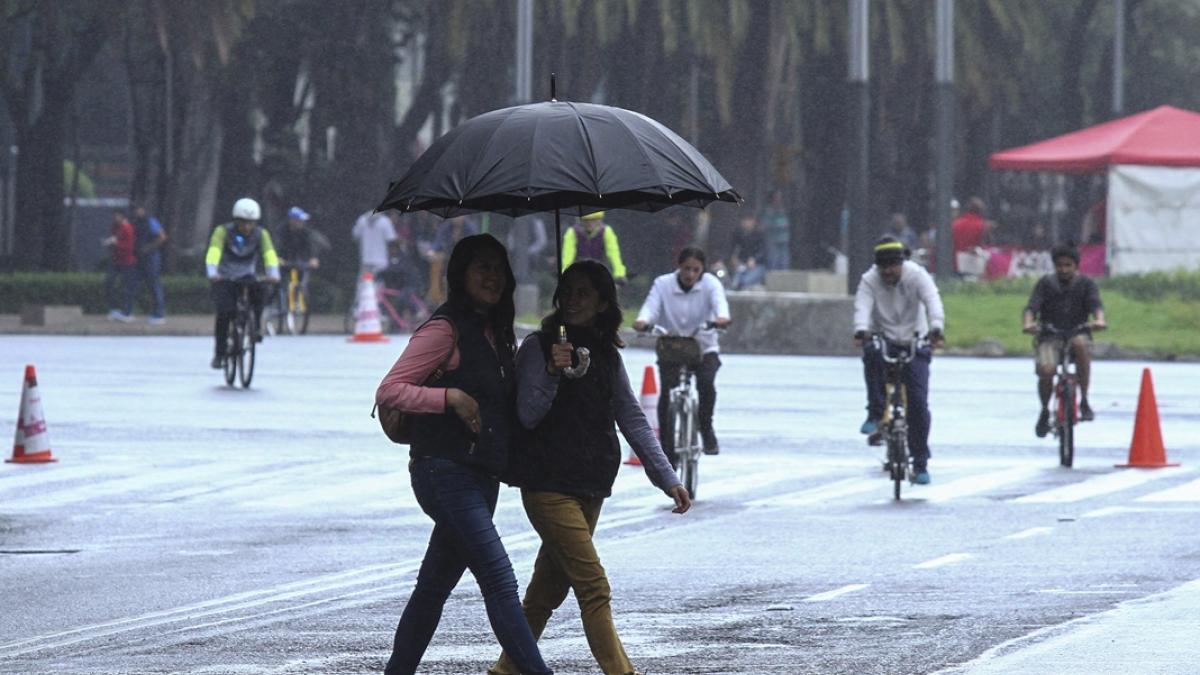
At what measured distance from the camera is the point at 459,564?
25.9 ft

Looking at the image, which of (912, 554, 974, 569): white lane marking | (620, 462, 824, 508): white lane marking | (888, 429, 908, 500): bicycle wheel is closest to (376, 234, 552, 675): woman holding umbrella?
(912, 554, 974, 569): white lane marking

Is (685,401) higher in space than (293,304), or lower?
higher

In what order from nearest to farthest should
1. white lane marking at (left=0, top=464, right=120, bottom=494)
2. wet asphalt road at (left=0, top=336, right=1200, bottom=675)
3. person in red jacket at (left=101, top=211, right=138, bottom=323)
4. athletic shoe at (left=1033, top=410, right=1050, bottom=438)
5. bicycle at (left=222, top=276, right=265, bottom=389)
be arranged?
wet asphalt road at (left=0, top=336, right=1200, bottom=675) < white lane marking at (left=0, top=464, right=120, bottom=494) < athletic shoe at (left=1033, top=410, right=1050, bottom=438) < bicycle at (left=222, top=276, right=265, bottom=389) < person in red jacket at (left=101, top=211, right=138, bottom=323)

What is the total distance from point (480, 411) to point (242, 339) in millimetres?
16216

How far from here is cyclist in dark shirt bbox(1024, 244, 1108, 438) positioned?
1834 centimetres

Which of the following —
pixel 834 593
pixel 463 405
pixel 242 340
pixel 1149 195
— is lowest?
pixel 834 593

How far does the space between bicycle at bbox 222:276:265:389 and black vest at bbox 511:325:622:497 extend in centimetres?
1588

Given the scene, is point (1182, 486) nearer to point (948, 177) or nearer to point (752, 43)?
point (948, 177)

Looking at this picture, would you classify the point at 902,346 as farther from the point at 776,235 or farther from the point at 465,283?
the point at 776,235

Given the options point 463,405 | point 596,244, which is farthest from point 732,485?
point 463,405

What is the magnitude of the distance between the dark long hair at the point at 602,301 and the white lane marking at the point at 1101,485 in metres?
7.71

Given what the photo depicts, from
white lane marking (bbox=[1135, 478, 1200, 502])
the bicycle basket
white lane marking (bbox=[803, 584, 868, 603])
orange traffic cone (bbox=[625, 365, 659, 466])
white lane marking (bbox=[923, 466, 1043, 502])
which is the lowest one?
white lane marking (bbox=[923, 466, 1043, 502])

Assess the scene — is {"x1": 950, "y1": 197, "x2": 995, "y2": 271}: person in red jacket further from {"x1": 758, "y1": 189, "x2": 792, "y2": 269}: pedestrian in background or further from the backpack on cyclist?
the backpack on cyclist

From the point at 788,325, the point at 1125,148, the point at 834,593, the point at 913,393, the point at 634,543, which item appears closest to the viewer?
the point at 834,593
